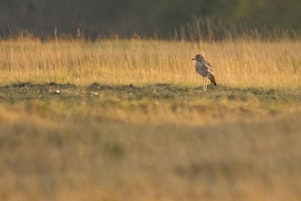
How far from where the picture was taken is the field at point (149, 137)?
27.2 feet

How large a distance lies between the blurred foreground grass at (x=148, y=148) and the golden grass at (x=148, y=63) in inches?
120

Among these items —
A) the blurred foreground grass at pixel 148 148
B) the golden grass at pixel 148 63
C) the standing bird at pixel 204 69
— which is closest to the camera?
the blurred foreground grass at pixel 148 148

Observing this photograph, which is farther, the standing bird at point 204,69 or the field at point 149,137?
the standing bird at point 204,69

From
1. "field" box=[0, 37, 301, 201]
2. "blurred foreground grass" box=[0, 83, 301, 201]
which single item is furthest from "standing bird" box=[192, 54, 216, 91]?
"blurred foreground grass" box=[0, 83, 301, 201]

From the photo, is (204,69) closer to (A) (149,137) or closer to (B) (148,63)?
(B) (148,63)

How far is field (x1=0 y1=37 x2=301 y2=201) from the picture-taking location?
8.30 meters

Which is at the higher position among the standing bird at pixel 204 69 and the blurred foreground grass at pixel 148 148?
the standing bird at pixel 204 69

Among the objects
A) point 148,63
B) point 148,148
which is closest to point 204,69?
point 148,63

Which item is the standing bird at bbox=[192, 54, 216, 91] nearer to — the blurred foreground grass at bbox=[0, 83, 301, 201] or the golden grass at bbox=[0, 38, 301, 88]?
the golden grass at bbox=[0, 38, 301, 88]

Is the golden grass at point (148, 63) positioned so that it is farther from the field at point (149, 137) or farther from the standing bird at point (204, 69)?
the standing bird at point (204, 69)

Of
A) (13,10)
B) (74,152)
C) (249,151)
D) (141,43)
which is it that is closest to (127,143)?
(74,152)

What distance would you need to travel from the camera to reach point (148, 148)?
9523 mm

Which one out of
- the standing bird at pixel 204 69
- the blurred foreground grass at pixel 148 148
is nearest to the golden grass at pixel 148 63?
the standing bird at pixel 204 69

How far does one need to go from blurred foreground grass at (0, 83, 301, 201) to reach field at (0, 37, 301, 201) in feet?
0.04
